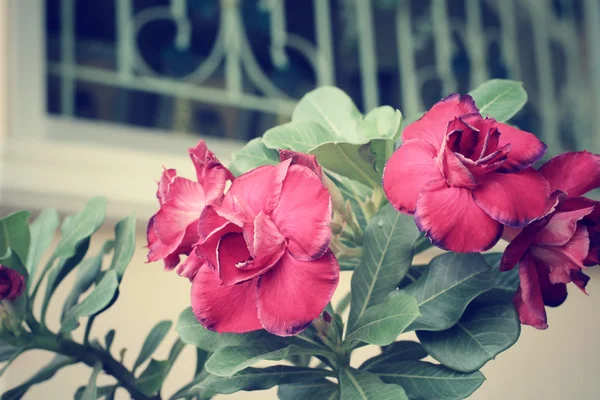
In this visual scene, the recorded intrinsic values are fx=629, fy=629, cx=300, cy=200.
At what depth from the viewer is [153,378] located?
64 cm

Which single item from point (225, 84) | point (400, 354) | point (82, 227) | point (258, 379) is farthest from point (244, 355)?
point (225, 84)

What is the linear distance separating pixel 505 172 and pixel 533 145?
3 centimetres

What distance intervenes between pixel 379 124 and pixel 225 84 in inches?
50.1

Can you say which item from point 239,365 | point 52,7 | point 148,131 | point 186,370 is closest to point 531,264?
point 239,365

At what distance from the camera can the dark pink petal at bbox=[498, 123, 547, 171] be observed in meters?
0.42

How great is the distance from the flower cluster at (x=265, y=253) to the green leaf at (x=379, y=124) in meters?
0.13

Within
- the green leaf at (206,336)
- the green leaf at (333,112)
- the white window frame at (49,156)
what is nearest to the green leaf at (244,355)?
the green leaf at (206,336)

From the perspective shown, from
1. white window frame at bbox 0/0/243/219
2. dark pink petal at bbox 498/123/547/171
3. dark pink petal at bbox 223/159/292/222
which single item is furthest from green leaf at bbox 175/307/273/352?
white window frame at bbox 0/0/243/219

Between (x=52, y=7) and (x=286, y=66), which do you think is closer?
(x=52, y=7)

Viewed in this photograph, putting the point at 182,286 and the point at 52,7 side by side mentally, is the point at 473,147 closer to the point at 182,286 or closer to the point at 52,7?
the point at 182,286

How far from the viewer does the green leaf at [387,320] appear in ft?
A: 1.41

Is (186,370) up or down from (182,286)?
down

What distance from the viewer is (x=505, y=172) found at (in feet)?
1.37

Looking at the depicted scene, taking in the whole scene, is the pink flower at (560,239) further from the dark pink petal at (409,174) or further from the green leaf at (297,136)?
the green leaf at (297,136)
